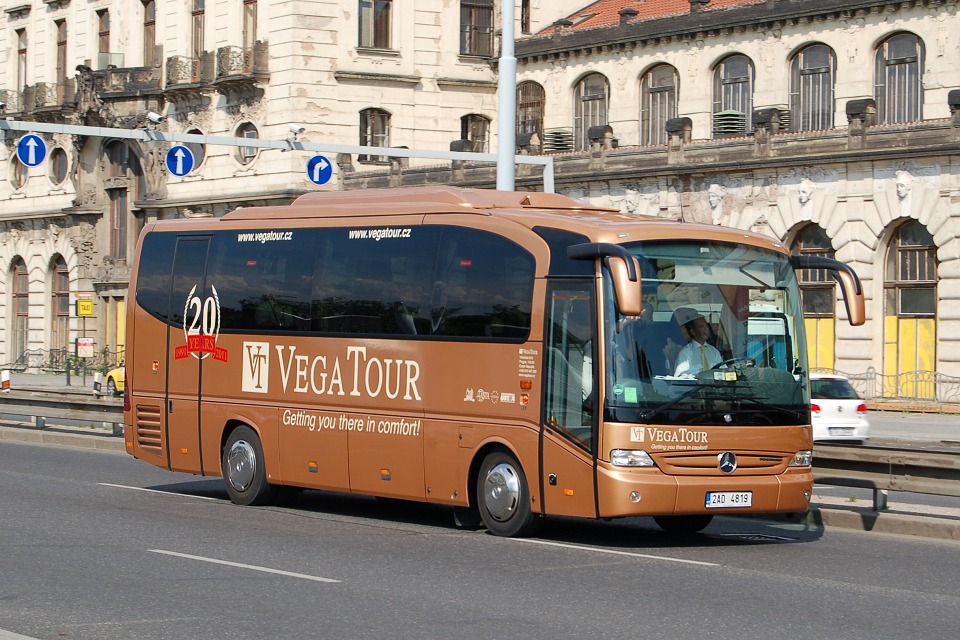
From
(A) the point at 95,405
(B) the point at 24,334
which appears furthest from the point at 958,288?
(B) the point at 24,334

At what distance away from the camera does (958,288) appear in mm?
38750

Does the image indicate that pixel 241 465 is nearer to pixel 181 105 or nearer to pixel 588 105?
pixel 588 105

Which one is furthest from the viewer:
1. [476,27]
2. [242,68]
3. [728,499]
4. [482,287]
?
[476,27]

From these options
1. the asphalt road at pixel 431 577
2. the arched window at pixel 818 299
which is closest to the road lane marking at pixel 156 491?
the asphalt road at pixel 431 577

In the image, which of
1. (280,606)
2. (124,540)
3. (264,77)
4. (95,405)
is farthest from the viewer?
(264,77)

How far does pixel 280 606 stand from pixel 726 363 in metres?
5.31

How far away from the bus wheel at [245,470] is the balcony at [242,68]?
36.5 meters

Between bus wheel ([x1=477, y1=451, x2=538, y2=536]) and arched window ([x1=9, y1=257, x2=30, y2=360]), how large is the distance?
54.9 meters

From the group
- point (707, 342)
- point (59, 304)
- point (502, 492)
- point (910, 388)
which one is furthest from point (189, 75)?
point (707, 342)

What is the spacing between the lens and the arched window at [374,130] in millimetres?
54375

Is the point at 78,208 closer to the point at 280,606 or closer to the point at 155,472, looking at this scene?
the point at 155,472

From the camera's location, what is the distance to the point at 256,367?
59.4 ft

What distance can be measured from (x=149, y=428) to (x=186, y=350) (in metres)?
1.21

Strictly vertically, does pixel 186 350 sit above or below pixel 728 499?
above
